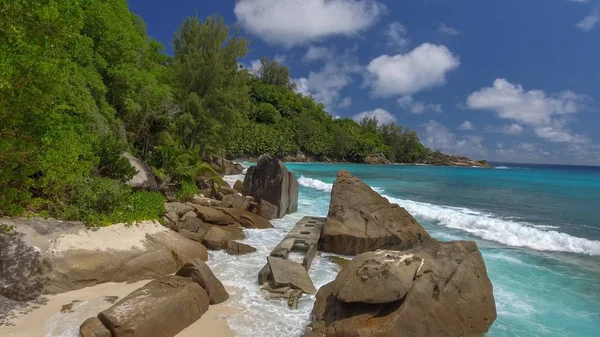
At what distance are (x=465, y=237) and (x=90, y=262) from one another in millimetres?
14003

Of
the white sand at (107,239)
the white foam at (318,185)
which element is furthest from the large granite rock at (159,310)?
the white foam at (318,185)

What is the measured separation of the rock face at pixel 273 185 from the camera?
16906 mm

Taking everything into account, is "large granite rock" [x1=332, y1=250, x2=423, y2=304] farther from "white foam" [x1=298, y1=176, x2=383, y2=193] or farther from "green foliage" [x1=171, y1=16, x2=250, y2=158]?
"white foam" [x1=298, y1=176, x2=383, y2=193]

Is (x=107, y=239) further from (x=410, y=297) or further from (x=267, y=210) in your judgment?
(x=267, y=210)

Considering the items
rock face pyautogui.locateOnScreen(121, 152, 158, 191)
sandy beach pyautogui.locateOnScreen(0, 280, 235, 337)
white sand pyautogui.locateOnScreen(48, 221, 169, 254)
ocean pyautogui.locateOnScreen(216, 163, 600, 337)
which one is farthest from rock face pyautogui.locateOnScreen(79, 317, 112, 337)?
rock face pyautogui.locateOnScreen(121, 152, 158, 191)

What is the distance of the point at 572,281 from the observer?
34.4 ft

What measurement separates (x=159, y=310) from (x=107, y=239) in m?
3.39

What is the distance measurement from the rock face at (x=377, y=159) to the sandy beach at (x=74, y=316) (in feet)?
341

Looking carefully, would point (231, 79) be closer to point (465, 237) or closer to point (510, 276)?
point (465, 237)

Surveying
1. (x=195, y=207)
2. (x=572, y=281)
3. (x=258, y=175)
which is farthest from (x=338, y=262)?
(x=258, y=175)

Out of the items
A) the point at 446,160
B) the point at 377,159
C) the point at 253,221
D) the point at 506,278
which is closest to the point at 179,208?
the point at 253,221

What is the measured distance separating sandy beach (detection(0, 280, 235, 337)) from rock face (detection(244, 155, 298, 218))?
9665 mm

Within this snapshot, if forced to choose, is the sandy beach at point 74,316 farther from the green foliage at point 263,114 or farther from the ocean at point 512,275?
the green foliage at point 263,114

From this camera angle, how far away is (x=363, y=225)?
38.7ft
